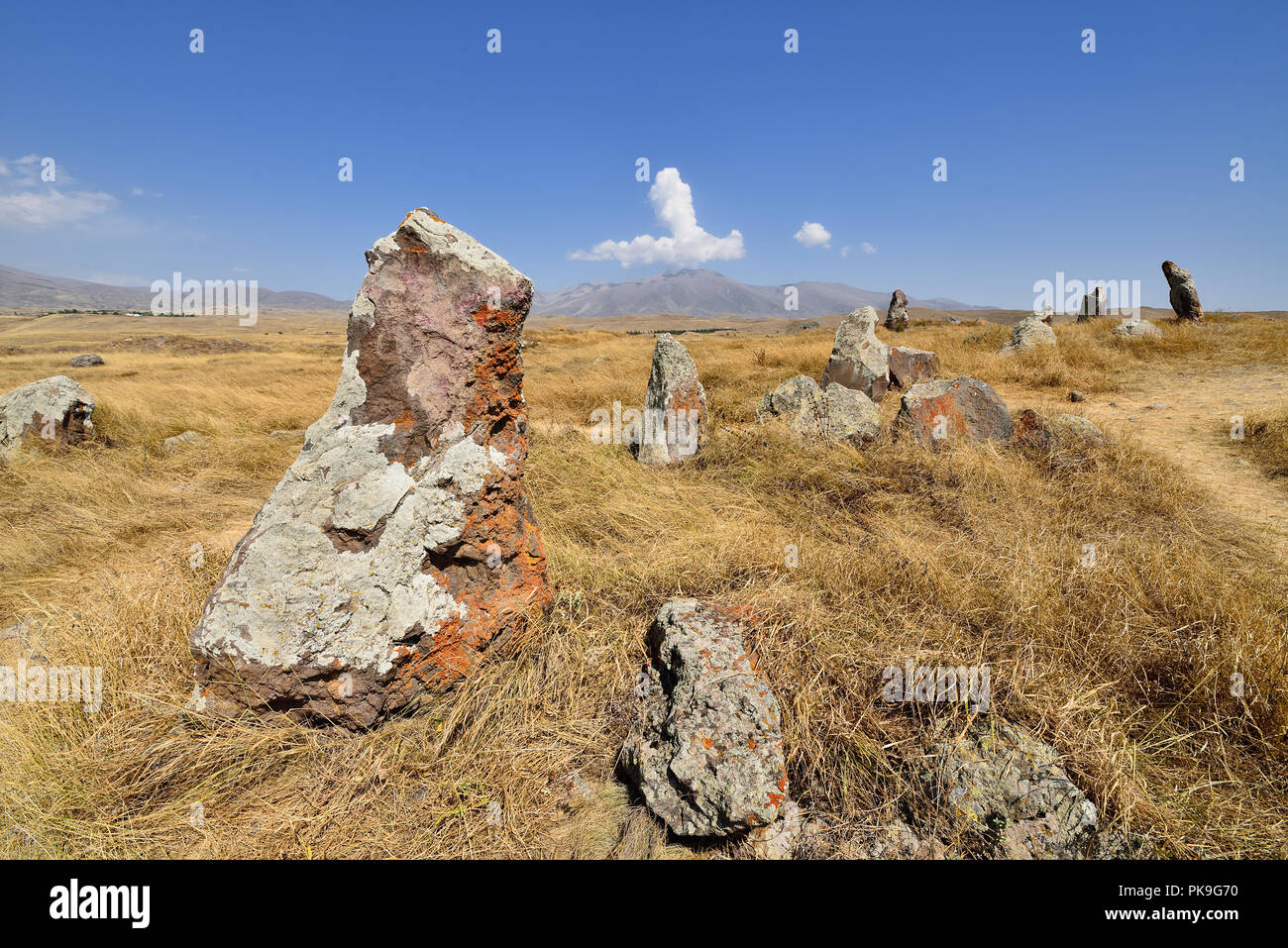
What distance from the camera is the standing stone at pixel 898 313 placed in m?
21.8

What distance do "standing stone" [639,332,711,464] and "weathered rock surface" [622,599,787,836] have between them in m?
4.17

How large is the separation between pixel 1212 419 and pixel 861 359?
195 inches

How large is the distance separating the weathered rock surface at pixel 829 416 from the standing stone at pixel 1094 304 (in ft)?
60.6

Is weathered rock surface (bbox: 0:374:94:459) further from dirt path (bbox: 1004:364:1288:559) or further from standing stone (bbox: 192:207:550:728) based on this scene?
dirt path (bbox: 1004:364:1288:559)

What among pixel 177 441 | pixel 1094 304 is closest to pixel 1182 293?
pixel 1094 304

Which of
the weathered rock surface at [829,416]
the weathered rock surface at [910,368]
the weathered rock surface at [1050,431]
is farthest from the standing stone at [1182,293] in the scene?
the weathered rock surface at [829,416]

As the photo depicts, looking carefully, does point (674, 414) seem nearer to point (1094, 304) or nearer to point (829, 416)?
point (829, 416)

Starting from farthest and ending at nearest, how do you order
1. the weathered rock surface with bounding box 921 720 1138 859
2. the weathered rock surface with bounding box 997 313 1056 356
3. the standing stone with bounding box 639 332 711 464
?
the weathered rock surface with bounding box 997 313 1056 356
the standing stone with bounding box 639 332 711 464
the weathered rock surface with bounding box 921 720 1138 859

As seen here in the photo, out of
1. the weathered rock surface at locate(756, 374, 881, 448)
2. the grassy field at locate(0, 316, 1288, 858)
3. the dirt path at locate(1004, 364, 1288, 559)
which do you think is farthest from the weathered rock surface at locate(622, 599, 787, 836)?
the dirt path at locate(1004, 364, 1288, 559)

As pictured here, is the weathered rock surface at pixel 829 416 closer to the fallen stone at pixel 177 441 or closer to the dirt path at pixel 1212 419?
the dirt path at pixel 1212 419

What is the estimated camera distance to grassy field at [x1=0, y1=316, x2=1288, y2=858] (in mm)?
2154
